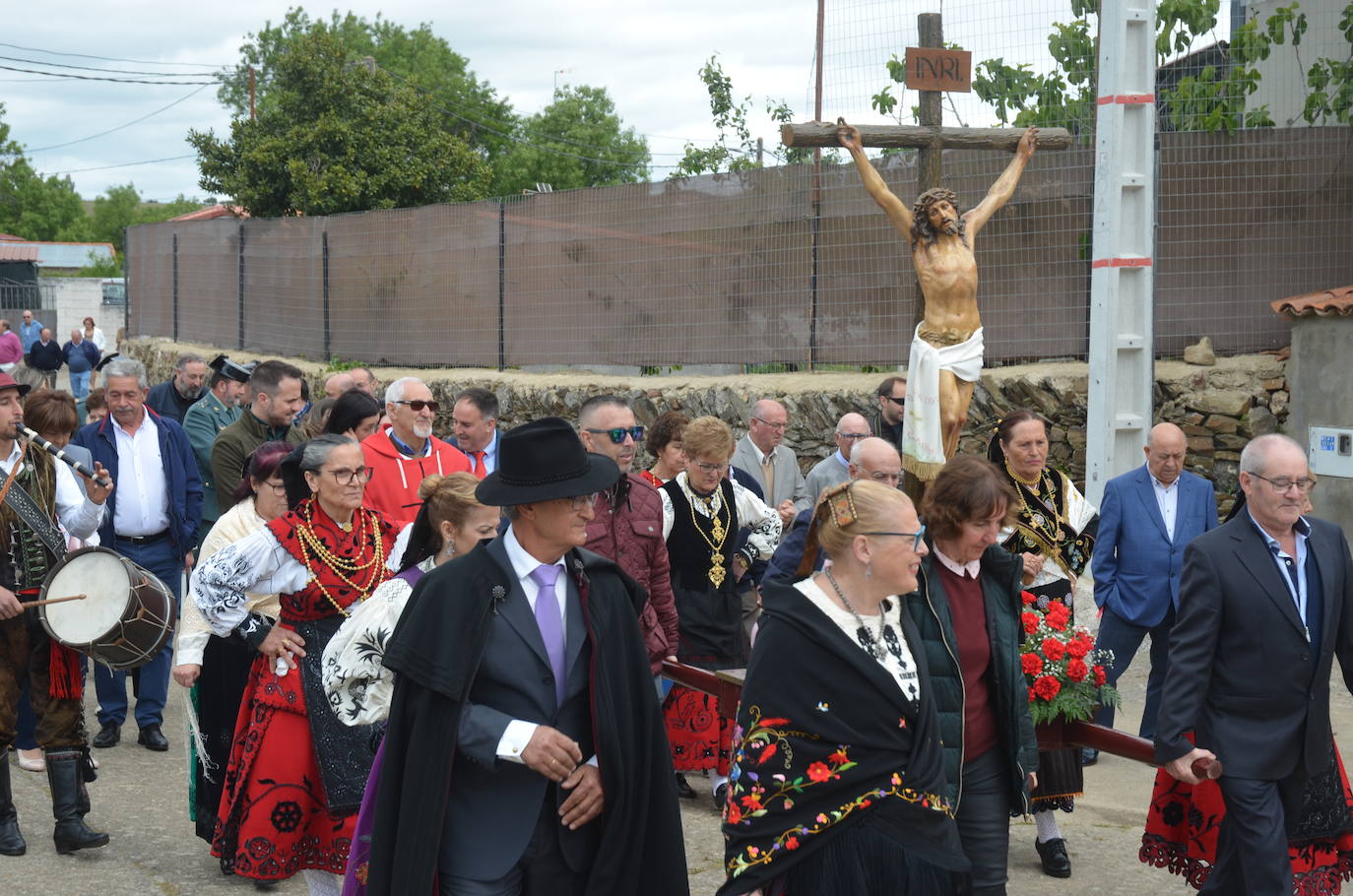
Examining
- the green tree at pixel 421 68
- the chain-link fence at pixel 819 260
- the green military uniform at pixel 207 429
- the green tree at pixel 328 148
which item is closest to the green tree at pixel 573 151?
the green tree at pixel 421 68

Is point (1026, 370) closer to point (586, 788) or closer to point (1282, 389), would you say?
point (1282, 389)

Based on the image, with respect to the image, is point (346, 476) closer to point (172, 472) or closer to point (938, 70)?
point (172, 472)

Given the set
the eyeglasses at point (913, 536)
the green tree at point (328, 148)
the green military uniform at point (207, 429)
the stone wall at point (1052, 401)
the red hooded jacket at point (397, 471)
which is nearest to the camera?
the eyeglasses at point (913, 536)

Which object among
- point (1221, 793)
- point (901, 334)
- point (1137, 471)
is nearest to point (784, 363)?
point (901, 334)

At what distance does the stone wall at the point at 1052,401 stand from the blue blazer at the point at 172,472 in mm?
5370

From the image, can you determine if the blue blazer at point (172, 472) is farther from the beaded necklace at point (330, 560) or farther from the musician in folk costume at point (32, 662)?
the beaded necklace at point (330, 560)

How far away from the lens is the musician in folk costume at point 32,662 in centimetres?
635

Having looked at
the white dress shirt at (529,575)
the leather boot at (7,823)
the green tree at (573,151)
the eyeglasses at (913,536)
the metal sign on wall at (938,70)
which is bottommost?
the leather boot at (7,823)

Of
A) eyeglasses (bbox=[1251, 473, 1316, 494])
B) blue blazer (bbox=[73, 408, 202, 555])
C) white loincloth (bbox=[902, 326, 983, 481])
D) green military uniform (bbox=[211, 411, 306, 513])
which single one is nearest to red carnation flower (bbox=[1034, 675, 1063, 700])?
eyeglasses (bbox=[1251, 473, 1316, 494])

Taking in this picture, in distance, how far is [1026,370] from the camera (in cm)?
1189

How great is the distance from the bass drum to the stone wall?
6934mm

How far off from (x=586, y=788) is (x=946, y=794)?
102 centimetres

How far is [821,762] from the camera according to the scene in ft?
12.4

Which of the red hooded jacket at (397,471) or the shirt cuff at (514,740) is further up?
the red hooded jacket at (397,471)
